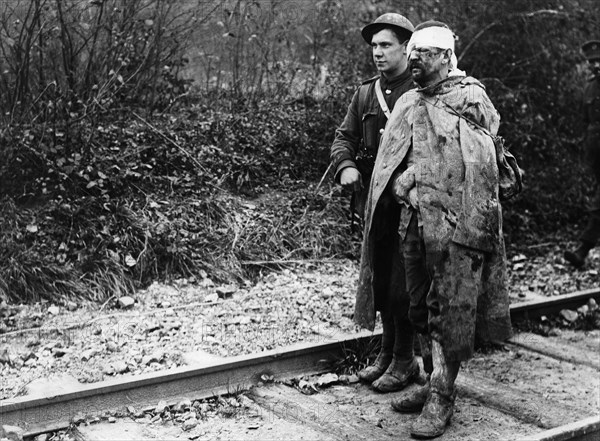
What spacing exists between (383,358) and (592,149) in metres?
5.30

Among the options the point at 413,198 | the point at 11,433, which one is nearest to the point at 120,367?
the point at 11,433

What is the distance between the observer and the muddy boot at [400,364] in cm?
669

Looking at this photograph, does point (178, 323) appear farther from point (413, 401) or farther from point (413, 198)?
point (413, 198)

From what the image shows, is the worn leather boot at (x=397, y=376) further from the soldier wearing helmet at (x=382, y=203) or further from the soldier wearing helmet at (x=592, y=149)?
the soldier wearing helmet at (x=592, y=149)

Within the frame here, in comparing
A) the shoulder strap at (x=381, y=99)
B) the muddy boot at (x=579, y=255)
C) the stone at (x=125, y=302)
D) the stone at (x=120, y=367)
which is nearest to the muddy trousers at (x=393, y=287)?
the shoulder strap at (x=381, y=99)

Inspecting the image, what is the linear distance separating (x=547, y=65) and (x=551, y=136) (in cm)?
96

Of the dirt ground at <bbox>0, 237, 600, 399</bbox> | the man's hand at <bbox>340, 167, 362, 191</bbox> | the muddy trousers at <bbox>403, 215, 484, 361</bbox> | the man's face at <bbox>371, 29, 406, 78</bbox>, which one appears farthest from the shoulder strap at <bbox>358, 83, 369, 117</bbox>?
the dirt ground at <bbox>0, 237, 600, 399</bbox>

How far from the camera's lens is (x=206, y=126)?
10.9 meters

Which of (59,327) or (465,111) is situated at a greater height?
(465,111)

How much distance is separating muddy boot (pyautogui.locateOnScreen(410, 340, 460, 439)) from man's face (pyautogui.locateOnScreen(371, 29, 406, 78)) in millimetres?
1993

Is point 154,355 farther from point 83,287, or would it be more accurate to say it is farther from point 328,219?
point 328,219

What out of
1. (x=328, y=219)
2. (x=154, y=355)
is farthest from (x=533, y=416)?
(x=328, y=219)

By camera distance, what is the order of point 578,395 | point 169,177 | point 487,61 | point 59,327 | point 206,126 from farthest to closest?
point 487,61
point 206,126
point 169,177
point 59,327
point 578,395

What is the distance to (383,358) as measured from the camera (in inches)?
273
